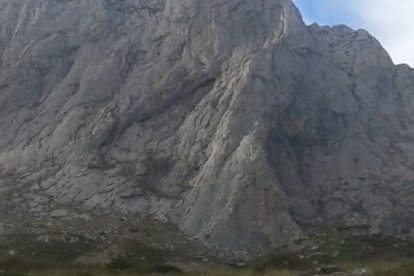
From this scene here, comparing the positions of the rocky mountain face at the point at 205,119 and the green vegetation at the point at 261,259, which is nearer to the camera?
the green vegetation at the point at 261,259

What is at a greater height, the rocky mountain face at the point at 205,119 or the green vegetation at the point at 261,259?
the rocky mountain face at the point at 205,119

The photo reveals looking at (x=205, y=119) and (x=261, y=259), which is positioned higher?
(x=205, y=119)

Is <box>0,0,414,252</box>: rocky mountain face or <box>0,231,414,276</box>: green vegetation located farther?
<box>0,0,414,252</box>: rocky mountain face

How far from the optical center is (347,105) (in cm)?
7669

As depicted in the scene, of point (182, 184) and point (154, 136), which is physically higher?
point (154, 136)

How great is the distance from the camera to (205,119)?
72.3 m

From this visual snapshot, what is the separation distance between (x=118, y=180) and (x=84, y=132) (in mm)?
8618

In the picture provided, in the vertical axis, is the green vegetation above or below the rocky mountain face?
below

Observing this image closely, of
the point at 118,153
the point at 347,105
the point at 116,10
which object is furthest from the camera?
the point at 116,10

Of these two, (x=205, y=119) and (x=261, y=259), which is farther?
(x=205, y=119)

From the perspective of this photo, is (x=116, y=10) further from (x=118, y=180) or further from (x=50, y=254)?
(x=50, y=254)

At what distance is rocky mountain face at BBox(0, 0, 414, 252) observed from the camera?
63.3 metres

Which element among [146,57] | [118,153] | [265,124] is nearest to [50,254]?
[118,153]

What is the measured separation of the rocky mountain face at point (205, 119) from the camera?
6328cm
